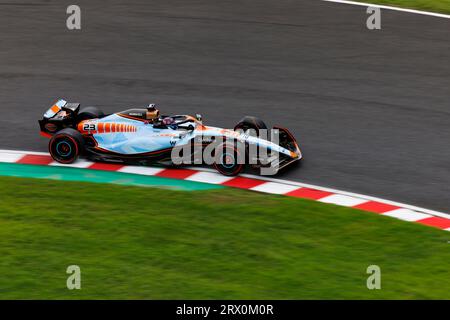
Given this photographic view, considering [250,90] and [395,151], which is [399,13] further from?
[395,151]

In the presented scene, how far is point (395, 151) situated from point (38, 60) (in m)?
7.92

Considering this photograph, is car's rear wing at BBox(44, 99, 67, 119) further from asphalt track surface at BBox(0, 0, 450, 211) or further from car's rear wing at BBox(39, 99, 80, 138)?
asphalt track surface at BBox(0, 0, 450, 211)

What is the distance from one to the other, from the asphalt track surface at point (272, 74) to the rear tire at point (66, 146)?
903 mm

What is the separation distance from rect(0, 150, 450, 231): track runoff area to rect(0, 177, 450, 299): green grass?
13.4 inches

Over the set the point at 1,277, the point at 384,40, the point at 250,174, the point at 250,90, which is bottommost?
the point at 1,277

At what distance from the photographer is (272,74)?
18.6 meters

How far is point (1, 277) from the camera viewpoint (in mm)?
11102

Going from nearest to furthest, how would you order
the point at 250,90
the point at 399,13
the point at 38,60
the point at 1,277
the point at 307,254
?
1. the point at 1,277
2. the point at 307,254
3. the point at 250,90
4. the point at 38,60
5. the point at 399,13

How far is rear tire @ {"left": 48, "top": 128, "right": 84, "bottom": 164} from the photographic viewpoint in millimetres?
14870

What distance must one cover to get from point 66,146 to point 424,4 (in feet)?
36.3

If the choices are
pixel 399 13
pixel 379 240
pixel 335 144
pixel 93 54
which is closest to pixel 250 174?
pixel 335 144
